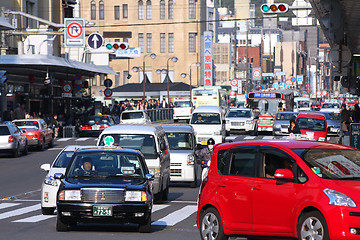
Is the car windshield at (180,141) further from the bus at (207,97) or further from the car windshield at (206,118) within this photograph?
the bus at (207,97)

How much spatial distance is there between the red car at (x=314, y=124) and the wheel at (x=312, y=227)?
27923 mm

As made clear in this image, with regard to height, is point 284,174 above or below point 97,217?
above

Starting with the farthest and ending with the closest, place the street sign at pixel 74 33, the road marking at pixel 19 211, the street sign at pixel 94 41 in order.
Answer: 1. the street sign at pixel 94 41
2. the street sign at pixel 74 33
3. the road marking at pixel 19 211

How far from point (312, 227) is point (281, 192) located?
848mm

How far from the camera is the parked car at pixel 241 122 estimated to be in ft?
173

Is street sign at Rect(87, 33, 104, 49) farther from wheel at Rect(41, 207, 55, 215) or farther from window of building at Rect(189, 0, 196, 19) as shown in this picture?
window of building at Rect(189, 0, 196, 19)

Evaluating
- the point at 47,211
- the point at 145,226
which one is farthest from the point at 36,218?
the point at 145,226

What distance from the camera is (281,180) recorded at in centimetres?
1128

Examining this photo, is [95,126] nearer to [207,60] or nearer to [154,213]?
[154,213]

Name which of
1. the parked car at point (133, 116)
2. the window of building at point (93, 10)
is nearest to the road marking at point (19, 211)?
the parked car at point (133, 116)

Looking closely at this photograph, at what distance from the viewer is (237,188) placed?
12.0 metres

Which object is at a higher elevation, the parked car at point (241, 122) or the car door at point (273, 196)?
the car door at point (273, 196)

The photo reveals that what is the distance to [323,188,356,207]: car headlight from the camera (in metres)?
10.2

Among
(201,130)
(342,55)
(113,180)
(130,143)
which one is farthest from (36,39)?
(113,180)
